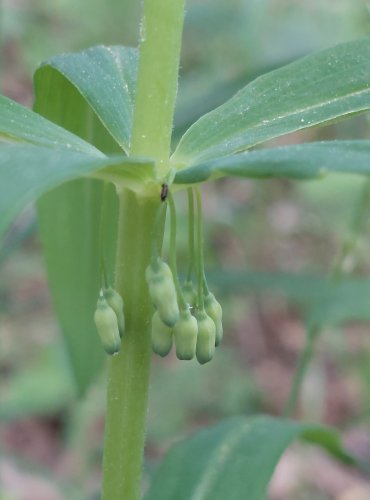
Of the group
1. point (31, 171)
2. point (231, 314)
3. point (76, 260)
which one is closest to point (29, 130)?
point (31, 171)

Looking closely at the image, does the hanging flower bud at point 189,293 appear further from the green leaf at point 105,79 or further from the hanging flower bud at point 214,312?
Answer: the green leaf at point 105,79

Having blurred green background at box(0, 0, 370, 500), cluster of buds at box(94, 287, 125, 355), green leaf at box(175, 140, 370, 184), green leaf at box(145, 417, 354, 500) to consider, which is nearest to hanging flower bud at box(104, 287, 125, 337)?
cluster of buds at box(94, 287, 125, 355)

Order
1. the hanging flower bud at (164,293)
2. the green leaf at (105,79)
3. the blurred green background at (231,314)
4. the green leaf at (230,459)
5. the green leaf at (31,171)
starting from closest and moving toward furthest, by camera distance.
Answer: the green leaf at (31,171) < the hanging flower bud at (164,293) < the green leaf at (105,79) < the green leaf at (230,459) < the blurred green background at (231,314)

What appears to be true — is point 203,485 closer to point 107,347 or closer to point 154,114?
point 107,347

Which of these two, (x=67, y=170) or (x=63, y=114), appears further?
(x=63, y=114)

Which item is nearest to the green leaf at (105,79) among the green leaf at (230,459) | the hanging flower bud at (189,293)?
the hanging flower bud at (189,293)

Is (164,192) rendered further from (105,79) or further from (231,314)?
(231,314)

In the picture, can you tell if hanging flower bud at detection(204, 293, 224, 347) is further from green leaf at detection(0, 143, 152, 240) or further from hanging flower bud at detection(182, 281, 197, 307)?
green leaf at detection(0, 143, 152, 240)

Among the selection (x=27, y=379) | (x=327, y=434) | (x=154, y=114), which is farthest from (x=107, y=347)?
(x=27, y=379)
